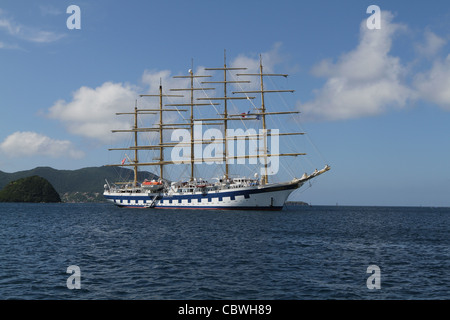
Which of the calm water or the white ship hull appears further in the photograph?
the white ship hull

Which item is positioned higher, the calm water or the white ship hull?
the white ship hull

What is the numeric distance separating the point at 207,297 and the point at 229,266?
19.9 ft

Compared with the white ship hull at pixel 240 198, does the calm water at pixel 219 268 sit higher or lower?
lower

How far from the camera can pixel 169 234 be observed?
3750 centimetres

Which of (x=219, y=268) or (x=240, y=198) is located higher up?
(x=240, y=198)

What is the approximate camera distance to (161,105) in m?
103

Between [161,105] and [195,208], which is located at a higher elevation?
[161,105]

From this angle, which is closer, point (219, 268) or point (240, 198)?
point (219, 268)

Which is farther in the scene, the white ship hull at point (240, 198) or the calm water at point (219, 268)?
the white ship hull at point (240, 198)

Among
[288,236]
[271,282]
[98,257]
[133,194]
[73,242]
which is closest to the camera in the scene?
[271,282]
